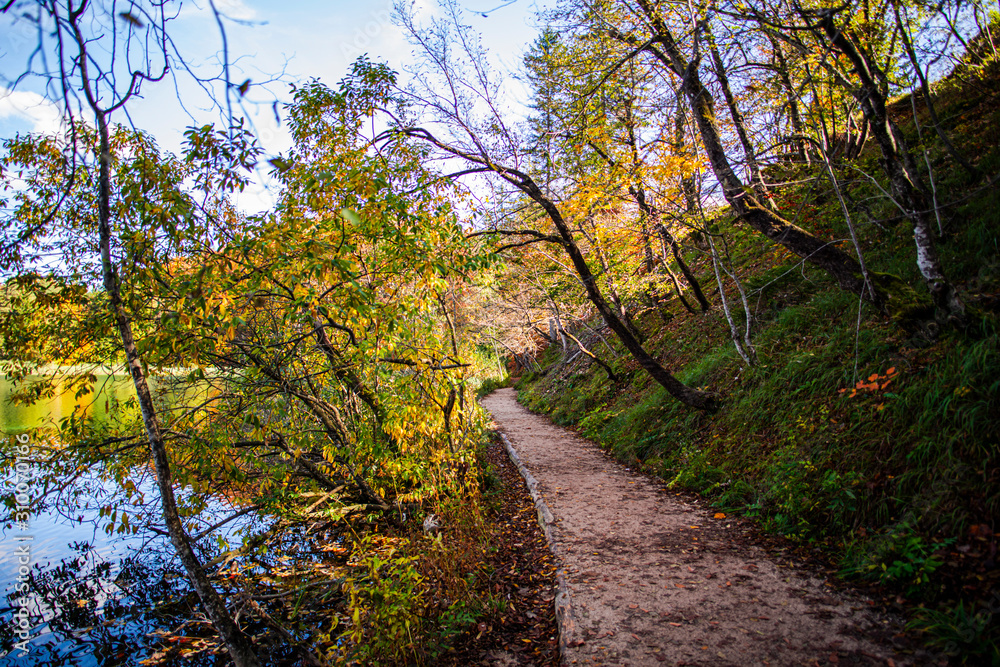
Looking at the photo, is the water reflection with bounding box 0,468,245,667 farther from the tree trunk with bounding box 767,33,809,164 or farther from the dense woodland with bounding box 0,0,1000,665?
the tree trunk with bounding box 767,33,809,164

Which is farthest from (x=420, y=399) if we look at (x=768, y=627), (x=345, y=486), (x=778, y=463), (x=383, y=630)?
(x=778, y=463)

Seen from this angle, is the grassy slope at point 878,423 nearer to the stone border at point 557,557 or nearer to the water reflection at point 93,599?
the stone border at point 557,557

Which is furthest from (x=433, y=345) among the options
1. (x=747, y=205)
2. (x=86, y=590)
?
(x=86, y=590)

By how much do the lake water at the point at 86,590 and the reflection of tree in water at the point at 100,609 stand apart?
0.01 meters

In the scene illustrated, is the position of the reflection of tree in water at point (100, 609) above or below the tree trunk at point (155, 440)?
below

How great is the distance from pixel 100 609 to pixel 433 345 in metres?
5.37

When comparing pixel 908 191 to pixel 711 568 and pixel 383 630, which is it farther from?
pixel 383 630

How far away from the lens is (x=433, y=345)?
5.26m

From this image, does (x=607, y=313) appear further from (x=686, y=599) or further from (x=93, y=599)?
(x=93, y=599)

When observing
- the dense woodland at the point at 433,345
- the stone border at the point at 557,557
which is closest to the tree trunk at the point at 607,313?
the dense woodland at the point at 433,345

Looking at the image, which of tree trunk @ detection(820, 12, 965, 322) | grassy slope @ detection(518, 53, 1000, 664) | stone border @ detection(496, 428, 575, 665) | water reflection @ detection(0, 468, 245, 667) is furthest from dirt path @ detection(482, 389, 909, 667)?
water reflection @ detection(0, 468, 245, 667)

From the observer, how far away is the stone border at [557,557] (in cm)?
360

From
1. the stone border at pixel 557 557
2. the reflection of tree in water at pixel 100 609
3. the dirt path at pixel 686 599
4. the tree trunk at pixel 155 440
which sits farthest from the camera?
the reflection of tree in water at pixel 100 609

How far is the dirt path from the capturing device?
3.14m
